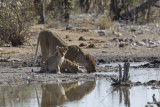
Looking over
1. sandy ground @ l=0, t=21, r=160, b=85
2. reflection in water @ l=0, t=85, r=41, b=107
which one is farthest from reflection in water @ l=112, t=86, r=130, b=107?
reflection in water @ l=0, t=85, r=41, b=107

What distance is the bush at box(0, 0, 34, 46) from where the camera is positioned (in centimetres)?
1708

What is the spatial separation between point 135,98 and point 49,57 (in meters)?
3.68

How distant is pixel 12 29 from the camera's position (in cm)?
1722

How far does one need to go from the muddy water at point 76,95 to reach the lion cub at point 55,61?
1.05 m

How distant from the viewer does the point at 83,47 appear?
1730 centimetres

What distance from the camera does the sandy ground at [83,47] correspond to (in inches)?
448

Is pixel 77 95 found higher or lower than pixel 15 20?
lower

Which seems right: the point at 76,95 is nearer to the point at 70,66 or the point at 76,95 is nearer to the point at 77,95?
the point at 77,95

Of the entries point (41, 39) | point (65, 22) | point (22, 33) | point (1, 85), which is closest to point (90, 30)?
point (65, 22)

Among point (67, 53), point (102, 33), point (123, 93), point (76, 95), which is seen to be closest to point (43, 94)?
point (76, 95)

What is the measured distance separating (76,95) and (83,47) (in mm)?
7918

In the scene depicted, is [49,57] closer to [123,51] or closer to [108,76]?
[108,76]

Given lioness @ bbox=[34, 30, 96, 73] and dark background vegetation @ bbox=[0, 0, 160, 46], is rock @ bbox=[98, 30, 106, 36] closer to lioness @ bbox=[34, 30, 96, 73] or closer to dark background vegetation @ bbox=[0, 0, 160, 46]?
dark background vegetation @ bbox=[0, 0, 160, 46]

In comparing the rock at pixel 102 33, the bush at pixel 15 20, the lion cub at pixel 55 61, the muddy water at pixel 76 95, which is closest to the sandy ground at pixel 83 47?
the rock at pixel 102 33
